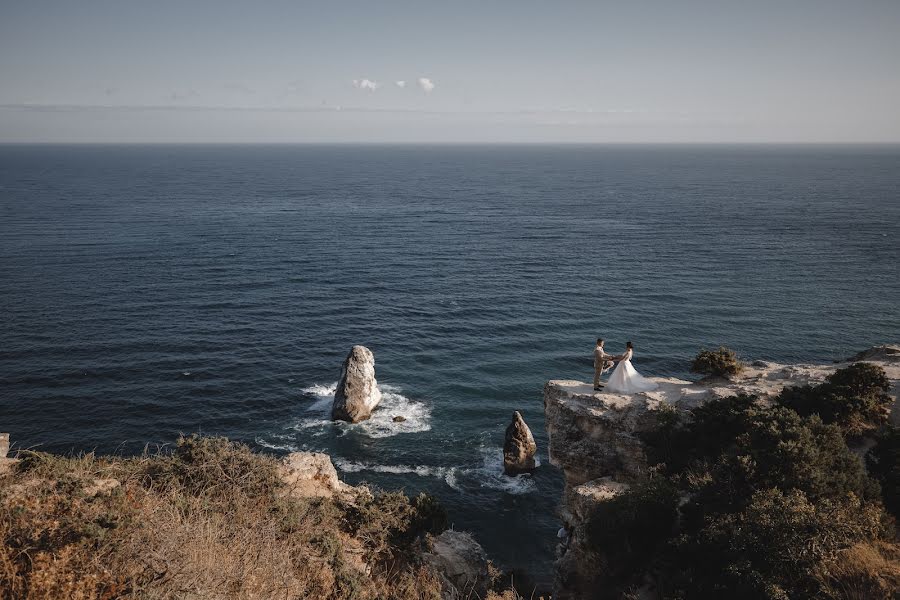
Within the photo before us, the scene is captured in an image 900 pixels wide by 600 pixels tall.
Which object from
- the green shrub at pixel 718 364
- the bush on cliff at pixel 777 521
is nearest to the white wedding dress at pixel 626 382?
the green shrub at pixel 718 364

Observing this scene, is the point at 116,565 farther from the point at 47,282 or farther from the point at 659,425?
the point at 47,282

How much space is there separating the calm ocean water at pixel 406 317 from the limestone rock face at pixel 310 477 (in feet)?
38.0

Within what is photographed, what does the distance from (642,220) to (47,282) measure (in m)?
107

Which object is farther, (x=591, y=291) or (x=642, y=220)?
(x=642, y=220)

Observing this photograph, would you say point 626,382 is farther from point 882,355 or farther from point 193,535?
point 193,535

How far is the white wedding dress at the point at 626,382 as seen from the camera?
25562mm

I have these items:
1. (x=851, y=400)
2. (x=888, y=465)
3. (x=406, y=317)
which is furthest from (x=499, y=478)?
(x=406, y=317)

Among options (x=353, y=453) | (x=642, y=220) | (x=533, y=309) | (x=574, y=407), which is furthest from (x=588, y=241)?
(x=574, y=407)

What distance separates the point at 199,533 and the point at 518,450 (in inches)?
1102

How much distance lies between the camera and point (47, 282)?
67562mm

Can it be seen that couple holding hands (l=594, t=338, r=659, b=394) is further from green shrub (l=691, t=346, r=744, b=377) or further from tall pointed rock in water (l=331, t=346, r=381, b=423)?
Answer: tall pointed rock in water (l=331, t=346, r=381, b=423)

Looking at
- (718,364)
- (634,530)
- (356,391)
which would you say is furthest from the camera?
(356,391)

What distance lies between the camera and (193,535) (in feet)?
40.4

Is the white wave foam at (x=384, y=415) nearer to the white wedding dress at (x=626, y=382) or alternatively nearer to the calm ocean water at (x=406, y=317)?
the calm ocean water at (x=406, y=317)
